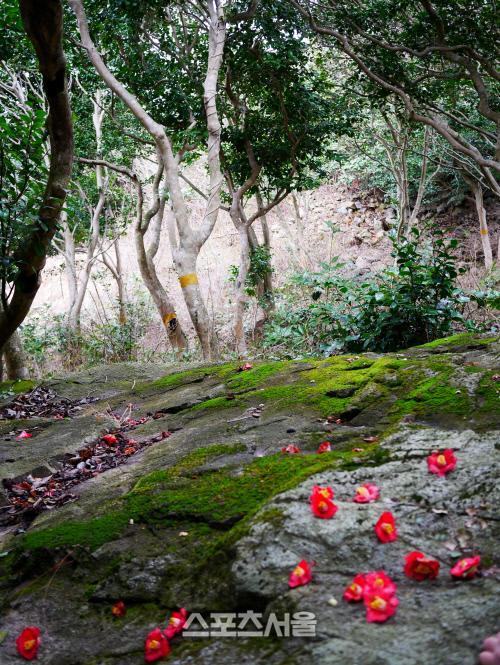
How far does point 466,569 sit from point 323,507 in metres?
0.46

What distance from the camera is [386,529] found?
162cm

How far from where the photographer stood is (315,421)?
2885mm

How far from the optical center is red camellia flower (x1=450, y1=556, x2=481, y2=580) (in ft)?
4.74

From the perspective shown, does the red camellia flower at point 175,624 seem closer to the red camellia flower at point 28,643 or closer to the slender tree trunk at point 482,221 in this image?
the red camellia flower at point 28,643

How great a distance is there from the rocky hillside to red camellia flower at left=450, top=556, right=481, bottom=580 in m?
0.02

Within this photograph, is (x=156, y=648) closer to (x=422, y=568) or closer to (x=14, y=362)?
(x=422, y=568)

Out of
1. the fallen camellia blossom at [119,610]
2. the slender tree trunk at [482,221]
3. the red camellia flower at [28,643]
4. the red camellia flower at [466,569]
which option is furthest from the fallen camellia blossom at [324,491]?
the slender tree trunk at [482,221]

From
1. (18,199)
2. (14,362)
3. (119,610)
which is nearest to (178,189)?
(14,362)

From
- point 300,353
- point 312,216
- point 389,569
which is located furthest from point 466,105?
point 389,569

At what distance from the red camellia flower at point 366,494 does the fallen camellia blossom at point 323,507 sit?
0.38ft

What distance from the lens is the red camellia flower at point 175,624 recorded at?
1.55 m

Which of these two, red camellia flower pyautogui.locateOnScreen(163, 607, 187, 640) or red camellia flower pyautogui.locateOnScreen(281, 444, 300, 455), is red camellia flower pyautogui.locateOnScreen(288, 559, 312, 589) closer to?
red camellia flower pyautogui.locateOnScreen(163, 607, 187, 640)

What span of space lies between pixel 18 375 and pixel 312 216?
55.6 feet

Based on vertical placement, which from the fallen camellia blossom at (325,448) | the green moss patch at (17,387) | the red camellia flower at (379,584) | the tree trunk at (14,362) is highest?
the tree trunk at (14,362)
